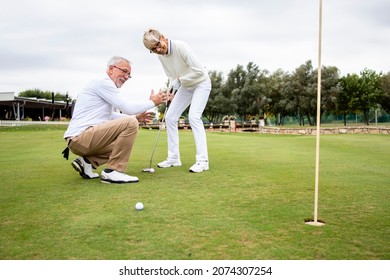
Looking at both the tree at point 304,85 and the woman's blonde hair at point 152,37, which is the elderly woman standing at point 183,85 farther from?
the tree at point 304,85

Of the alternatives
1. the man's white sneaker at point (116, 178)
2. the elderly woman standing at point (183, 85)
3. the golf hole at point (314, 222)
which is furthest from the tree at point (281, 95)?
the golf hole at point (314, 222)

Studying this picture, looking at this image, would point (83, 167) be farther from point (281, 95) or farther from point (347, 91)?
point (281, 95)

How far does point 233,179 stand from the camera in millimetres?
5156

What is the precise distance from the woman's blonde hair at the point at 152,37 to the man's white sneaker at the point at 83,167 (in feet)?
6.78

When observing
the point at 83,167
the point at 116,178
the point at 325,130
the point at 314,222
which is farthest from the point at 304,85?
the point at 314,222

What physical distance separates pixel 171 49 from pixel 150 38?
43 centimetres

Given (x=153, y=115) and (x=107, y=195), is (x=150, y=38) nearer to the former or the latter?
(x=153, y=115)

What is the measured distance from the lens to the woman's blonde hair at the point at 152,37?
598cm

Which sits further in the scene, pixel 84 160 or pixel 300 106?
pixel 300 106

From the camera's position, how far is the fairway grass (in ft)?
8.23

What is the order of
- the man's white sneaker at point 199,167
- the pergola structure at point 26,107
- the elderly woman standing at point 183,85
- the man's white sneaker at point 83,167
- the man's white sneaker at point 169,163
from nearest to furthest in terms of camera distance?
1. the man's white sneaker at point 83,167
2. the man's white sneaker at point 199,167
3. the elderly woman standing at point 183,85
4. the man's white sneaker at point 169,163
5. the pergola structure at point 26,107

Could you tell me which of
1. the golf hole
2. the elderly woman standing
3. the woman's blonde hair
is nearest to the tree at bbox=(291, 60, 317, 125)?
the elderly woman standing

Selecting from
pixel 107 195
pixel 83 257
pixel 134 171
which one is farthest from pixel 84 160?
pixel 83 257

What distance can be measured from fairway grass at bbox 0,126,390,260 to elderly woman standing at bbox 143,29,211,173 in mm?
993
